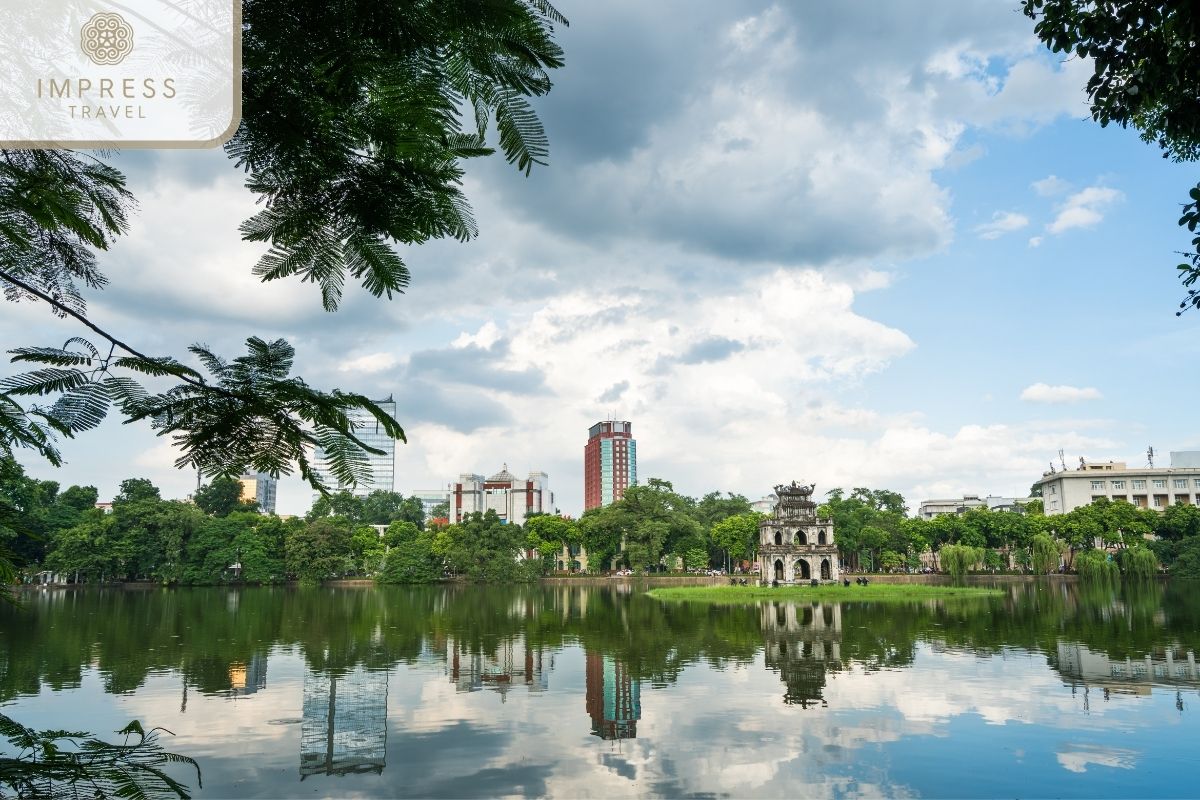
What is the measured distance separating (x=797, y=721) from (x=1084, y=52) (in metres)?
14.0

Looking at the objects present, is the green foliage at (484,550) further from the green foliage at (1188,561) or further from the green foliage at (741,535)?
the green foliage at (1188,561)

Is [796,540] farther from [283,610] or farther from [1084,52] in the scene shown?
[1084,52]

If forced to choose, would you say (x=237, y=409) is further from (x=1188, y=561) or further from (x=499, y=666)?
(x=1188, y=561)

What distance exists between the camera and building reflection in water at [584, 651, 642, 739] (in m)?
15.6

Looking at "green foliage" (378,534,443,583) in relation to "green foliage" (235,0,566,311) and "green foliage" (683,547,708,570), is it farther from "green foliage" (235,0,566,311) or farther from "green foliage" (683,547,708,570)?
→ "green foliage" (235,0,566,311)

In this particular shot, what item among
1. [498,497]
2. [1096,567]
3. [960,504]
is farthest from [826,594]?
[960,504]

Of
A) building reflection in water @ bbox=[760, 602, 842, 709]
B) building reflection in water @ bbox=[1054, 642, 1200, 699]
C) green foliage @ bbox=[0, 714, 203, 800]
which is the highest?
green foliage @ bbox=[0, 714, 203, 800]

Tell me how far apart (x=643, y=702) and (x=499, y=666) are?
6603 mm

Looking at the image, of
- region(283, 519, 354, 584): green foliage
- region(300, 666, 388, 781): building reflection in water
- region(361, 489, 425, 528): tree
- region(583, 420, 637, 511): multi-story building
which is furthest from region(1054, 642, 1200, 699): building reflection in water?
region(583, 420, 637, 511): multi-story building

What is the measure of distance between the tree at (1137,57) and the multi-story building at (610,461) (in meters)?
161

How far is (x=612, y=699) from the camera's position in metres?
18.2

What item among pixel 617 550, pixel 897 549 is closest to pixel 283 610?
pixel 617 550

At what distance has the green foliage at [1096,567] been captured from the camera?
6631cm

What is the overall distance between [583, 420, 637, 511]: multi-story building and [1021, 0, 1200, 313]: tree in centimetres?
16139
